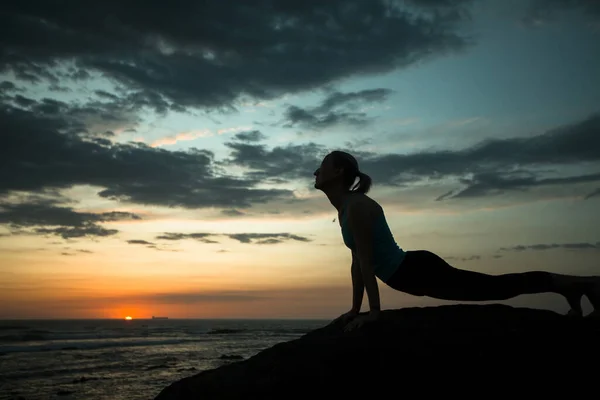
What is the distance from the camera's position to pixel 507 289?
443 centimetres

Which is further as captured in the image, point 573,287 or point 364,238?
point 573,287

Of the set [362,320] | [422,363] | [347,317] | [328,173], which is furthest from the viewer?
[347,317]

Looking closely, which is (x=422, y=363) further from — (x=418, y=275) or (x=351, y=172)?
(x=351, y=172)

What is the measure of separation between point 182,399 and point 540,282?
3.18 meters

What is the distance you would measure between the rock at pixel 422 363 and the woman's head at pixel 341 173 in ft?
4.12

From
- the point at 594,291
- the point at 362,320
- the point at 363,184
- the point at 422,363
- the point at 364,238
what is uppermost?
the point at 363,184

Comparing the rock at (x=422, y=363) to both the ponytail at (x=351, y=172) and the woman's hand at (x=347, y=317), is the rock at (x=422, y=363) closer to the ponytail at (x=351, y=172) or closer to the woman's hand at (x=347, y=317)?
the woman's hand at (x=347, y=317)

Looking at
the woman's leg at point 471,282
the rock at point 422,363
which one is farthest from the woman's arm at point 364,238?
the woman's leg at point 471,282

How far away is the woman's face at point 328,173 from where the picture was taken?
471 cm

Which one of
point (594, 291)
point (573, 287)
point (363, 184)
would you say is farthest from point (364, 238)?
point (594, 291)

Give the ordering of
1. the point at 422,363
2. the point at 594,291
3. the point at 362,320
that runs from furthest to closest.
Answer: the point at 594,291, the point at 362,320, the point at 422,363

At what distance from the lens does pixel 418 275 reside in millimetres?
4520

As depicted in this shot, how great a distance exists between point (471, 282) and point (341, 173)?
4.88 feet

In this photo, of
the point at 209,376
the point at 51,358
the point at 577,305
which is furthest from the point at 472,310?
the point at 51,358
